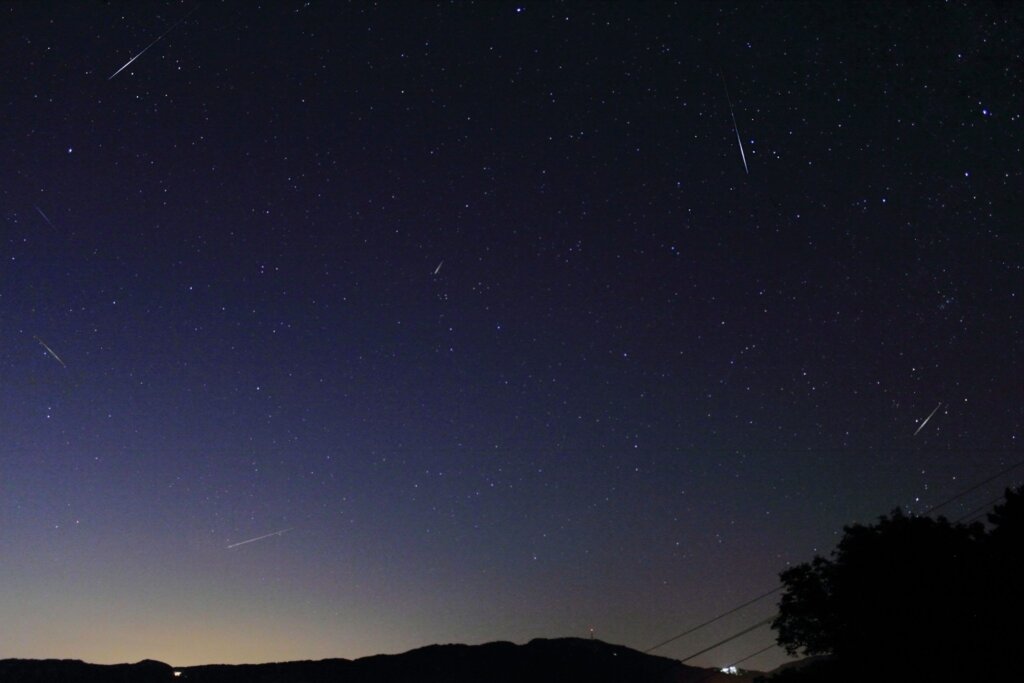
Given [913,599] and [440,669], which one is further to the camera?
[440,669]

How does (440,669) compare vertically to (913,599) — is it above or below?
above

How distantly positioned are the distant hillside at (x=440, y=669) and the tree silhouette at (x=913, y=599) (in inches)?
4538

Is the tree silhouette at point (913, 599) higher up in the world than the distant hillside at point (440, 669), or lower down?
lower down

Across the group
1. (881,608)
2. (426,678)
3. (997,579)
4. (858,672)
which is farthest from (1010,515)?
(426,678)

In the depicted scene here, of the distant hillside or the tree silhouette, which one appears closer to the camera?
the tree silhouette

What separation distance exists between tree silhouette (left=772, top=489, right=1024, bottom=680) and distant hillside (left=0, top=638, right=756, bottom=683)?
378 feet

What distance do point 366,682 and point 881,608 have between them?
13901cm

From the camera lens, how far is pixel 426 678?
140 meters

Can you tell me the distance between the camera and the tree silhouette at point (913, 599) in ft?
51.0

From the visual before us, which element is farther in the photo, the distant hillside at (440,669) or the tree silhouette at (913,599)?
the distant hillside at (440,669)

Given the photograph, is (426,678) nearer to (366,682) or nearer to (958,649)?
(366,682)

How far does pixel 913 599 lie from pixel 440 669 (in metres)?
142

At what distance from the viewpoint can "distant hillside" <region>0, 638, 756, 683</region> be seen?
130m

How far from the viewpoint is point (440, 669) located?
144250 millimetres
